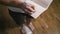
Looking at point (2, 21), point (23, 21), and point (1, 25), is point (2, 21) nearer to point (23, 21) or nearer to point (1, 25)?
point (1, 25)

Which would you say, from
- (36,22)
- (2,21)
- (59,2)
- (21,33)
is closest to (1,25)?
(2,21)

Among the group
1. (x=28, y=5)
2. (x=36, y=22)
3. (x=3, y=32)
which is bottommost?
(x=3, y=32)

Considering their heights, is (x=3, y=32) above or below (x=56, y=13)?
below

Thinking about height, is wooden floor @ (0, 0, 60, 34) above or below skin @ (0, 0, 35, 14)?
below

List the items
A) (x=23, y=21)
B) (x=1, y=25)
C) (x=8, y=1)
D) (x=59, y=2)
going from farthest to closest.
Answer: (x=59, y=2) → (x=1, y=25) → (x=23, y=21) → (x=8, y=1)

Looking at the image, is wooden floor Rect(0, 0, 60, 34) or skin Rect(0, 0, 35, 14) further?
wooden floor Rect(0, 0, 60, 34)

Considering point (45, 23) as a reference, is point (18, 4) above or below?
above

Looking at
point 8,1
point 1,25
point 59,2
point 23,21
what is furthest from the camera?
point 59,2

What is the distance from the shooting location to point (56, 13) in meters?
1.40

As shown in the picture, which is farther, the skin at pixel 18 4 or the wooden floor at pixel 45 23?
the wooden floor at pixel 45 23

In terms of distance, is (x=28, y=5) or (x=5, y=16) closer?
(x=28, y=5)

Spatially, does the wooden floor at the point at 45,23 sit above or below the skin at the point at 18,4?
below

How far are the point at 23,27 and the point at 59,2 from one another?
0.59 meters

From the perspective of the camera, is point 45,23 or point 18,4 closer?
point 18,4
